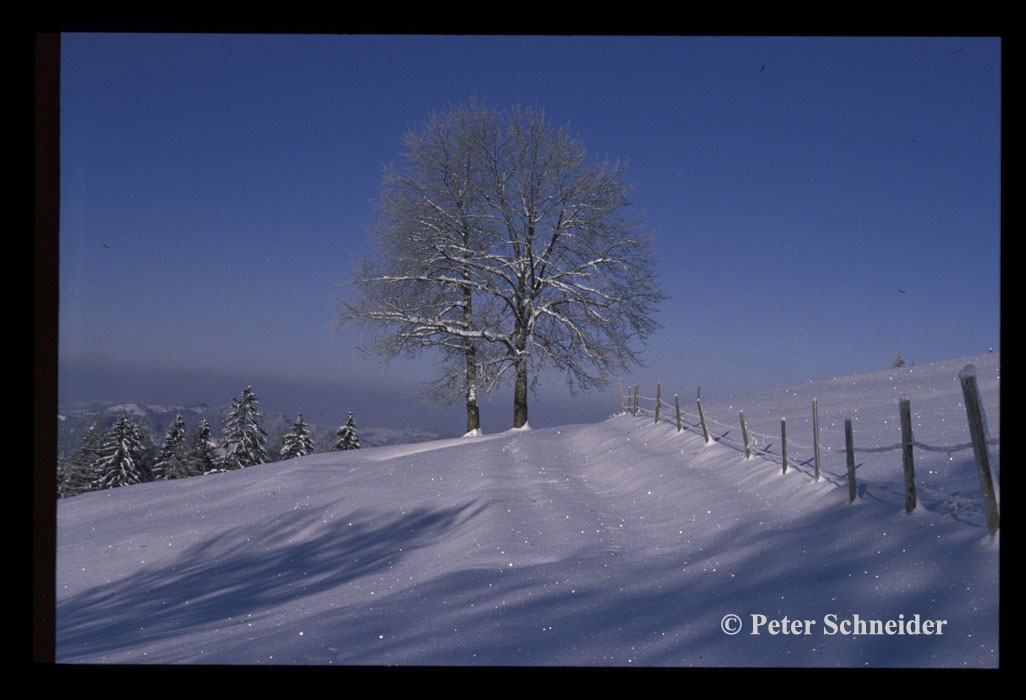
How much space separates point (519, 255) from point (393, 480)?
912cm

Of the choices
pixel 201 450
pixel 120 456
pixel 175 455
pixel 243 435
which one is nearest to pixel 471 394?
pixel 243 435

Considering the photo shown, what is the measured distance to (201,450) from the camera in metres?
40.2

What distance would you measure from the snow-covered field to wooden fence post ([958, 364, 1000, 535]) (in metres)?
0.26

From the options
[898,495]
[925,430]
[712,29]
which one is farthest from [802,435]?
[712,29]

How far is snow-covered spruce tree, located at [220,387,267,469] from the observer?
110 ft

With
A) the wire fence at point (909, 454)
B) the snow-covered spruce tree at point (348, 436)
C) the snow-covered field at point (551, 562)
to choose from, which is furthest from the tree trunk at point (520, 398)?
the snow-covered spruce tree at point (348, 436)

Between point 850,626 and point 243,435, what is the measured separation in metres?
34.2

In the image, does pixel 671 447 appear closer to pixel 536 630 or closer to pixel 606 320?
pixel 606 320

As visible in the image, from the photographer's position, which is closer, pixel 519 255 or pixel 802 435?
pixel 802 435

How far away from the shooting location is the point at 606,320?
19.1 metres

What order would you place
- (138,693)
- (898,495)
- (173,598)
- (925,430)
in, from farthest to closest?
1. (925,430)
2. (173,598)
3. (898,495)
4. (138,693)

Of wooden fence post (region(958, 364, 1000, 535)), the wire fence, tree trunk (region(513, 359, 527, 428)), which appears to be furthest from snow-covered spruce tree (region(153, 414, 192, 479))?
wooden fence post (region(958, 364, 1000, 535))

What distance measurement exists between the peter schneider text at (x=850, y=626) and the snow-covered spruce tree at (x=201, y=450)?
40065 mm

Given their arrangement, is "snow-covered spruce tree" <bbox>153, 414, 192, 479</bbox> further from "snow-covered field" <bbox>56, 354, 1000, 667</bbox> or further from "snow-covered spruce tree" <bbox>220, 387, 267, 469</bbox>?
"snow-covered field" <bbox>56, 354, 1000, 667</bbox>
